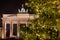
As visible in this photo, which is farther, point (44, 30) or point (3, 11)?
point (3, 11)

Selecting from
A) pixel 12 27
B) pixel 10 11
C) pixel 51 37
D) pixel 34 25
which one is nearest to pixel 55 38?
pixel 51 37

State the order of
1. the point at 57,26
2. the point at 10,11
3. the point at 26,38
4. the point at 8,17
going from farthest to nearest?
the point at 10,11, the point at 8,17, the point at 26,38, the point at 57,26

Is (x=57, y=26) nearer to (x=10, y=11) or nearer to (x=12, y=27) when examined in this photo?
(x=12, y=27)

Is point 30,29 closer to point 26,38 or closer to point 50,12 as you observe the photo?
point 26,38

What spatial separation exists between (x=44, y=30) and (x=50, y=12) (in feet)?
1.77

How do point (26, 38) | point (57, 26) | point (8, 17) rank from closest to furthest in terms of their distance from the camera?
point (57, 26), point (26, 38), point (8, 17)

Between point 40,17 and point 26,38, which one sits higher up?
point 40,17

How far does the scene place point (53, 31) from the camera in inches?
309

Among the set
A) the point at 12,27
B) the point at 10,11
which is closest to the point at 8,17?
the point at 12,27

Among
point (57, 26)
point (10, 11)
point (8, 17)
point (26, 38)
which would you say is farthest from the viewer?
point (10, 11)

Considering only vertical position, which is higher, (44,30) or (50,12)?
(50,12)

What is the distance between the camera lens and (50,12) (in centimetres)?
766

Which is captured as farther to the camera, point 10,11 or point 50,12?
point 10,11

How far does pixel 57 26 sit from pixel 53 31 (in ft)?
1.36
